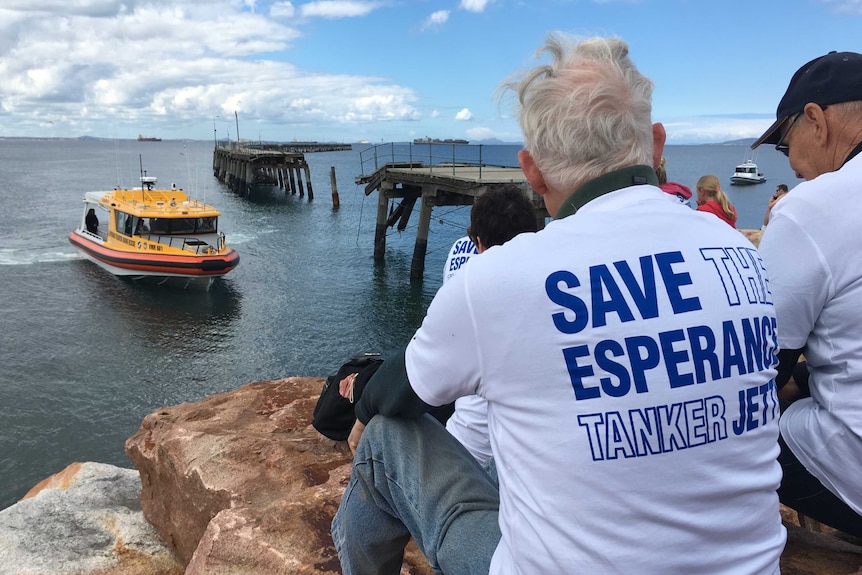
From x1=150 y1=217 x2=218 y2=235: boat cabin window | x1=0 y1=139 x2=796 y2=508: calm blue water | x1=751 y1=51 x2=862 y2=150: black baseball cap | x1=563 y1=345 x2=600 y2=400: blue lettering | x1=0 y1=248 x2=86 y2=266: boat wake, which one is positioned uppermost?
x1=751 y1=51 x2=862 y2=150: black baseball cap

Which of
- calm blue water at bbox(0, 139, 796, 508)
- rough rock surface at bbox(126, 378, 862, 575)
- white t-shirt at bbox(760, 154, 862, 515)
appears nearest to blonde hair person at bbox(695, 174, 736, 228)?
rough rock surface at bbox(126, 378, 862, 575)

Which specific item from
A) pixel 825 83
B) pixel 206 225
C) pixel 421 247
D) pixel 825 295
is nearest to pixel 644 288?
pixel 825 295

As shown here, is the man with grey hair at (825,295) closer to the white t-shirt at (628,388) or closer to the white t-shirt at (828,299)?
the white t-shirt at (828,299)

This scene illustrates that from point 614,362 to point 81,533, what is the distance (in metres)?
4.34

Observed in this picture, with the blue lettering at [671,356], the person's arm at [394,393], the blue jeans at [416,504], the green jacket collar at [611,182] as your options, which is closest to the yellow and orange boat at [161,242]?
the blue jeans at [416,504]

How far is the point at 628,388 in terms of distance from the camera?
119 centimetres

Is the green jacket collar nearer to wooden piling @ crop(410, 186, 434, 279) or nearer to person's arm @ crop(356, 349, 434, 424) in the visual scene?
person's arm @ crop(356, 349, 434, 424)

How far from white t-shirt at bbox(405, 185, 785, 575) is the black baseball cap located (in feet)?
3.31

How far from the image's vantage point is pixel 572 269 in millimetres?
1222

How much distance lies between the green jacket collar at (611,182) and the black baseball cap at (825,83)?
0.96m

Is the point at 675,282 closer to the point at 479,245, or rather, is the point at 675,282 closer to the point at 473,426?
the point at 473,426

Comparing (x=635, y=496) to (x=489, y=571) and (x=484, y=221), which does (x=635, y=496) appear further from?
(x=484, y=221)

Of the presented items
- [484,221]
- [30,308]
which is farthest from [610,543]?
[30,308]

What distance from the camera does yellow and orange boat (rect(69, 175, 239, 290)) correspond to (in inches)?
736
